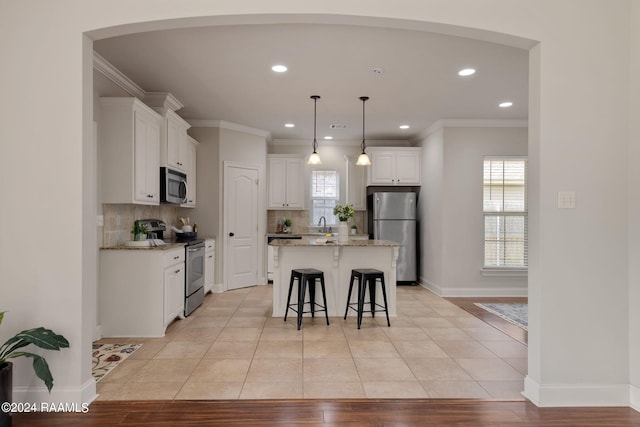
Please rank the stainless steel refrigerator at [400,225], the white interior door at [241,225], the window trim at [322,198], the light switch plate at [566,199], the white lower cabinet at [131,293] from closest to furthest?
the light switch plate at [566,199]
the white lower cabinet at [131,293]
the white interior door at [241,225]
the stainless steel refrigerator at [400,225]
the window trim at [322,198]

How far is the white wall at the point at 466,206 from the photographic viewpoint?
5.93 m

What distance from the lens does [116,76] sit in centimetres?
400

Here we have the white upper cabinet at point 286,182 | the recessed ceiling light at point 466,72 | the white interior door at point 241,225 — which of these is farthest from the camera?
the white upper cabinet at point 286,182

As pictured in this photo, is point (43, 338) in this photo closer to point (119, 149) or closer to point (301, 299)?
point (119, 149)

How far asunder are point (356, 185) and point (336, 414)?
5349 mm

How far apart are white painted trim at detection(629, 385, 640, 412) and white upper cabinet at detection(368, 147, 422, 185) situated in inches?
186

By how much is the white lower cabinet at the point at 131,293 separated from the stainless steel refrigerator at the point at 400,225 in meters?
3.88

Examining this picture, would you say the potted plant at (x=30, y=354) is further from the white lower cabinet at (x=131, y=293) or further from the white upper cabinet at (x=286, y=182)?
the white upper cabinet at (x=286, y=182)

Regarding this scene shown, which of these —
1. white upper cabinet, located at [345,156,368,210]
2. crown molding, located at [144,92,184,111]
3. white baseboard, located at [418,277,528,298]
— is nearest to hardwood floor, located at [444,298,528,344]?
white baseboard, located at [418,277,528,298]

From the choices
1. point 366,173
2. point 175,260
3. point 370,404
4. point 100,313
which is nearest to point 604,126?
point 370,404

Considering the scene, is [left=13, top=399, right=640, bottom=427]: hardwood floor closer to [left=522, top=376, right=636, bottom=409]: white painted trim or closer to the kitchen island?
[left=522, top=376, right=636, bottom=409]: white painted trim

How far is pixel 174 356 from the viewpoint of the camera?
3.33 metres

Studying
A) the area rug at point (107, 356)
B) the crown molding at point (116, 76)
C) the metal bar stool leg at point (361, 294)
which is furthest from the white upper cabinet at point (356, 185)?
the area rug at point (107, 356)

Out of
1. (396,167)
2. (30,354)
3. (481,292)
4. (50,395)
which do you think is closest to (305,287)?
(50,395)
